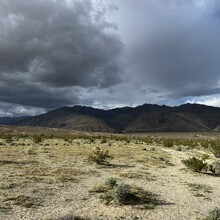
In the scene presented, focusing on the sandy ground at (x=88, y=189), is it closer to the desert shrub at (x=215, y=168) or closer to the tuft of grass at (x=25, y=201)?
the tuft of grass at (x=25, y=201)

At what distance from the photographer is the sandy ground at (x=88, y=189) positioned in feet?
46.1

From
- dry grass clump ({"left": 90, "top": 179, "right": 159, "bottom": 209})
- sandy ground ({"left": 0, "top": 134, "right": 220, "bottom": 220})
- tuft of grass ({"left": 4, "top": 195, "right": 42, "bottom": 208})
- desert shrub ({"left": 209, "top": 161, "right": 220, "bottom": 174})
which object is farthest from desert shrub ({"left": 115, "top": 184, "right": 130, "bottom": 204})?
desert shrub ({"left": 209, "top": 161, "right": 220, "bottom": 174})

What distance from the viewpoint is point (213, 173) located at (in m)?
26.4

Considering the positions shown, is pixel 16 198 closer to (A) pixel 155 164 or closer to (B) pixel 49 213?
(B) pixel 49 213

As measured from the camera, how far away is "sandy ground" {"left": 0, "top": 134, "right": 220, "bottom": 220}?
46.1 feet

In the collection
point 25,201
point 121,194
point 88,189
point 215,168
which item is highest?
point 215,168

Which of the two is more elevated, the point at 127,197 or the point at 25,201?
the point at 127,197

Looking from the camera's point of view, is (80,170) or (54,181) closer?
(54,181)

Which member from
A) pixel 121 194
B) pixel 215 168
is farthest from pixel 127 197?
pixel 215 168

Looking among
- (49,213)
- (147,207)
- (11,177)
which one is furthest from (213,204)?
(11,177)

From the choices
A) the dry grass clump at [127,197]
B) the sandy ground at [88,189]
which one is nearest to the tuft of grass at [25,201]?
the sandy ground at [88,189]

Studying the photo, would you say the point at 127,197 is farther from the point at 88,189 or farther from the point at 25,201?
the point at 25,201

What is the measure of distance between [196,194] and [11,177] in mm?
10861

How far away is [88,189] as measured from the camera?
1834cm
